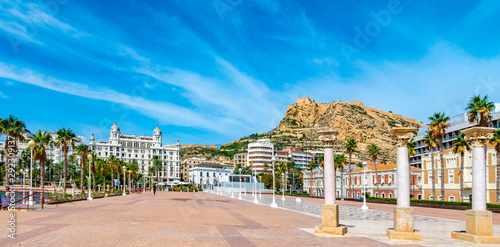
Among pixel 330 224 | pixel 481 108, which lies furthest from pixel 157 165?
pixel 330 224

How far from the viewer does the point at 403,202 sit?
14.5 m

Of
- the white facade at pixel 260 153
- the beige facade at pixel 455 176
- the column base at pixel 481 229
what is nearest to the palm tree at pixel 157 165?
the white facade at pixel 260 153

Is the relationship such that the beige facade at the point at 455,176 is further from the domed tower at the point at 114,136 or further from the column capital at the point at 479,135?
the domed tower at the point at 114,136

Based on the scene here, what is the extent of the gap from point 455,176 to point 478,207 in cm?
4857

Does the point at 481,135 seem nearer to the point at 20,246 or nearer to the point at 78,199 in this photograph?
the point at 20,246

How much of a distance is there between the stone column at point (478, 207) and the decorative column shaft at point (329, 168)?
445 cm

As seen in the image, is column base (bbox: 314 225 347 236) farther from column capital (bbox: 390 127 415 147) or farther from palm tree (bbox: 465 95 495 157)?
palm tree (bbox: 465 95 495 157)

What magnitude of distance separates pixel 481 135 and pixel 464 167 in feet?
152

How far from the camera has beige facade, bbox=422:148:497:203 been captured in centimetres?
5159

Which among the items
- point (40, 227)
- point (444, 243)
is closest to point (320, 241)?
point (444, 243)

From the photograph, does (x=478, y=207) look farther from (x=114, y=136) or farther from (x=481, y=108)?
(x=114, y=136)

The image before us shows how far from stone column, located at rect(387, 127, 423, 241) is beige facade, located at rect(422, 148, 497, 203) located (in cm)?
4099

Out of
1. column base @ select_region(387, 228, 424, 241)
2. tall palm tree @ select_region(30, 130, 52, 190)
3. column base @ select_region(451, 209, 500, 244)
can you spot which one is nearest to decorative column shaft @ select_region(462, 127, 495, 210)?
column base @ select_region(451, 209, 500, 244)

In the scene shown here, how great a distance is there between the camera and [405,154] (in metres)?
14.9
